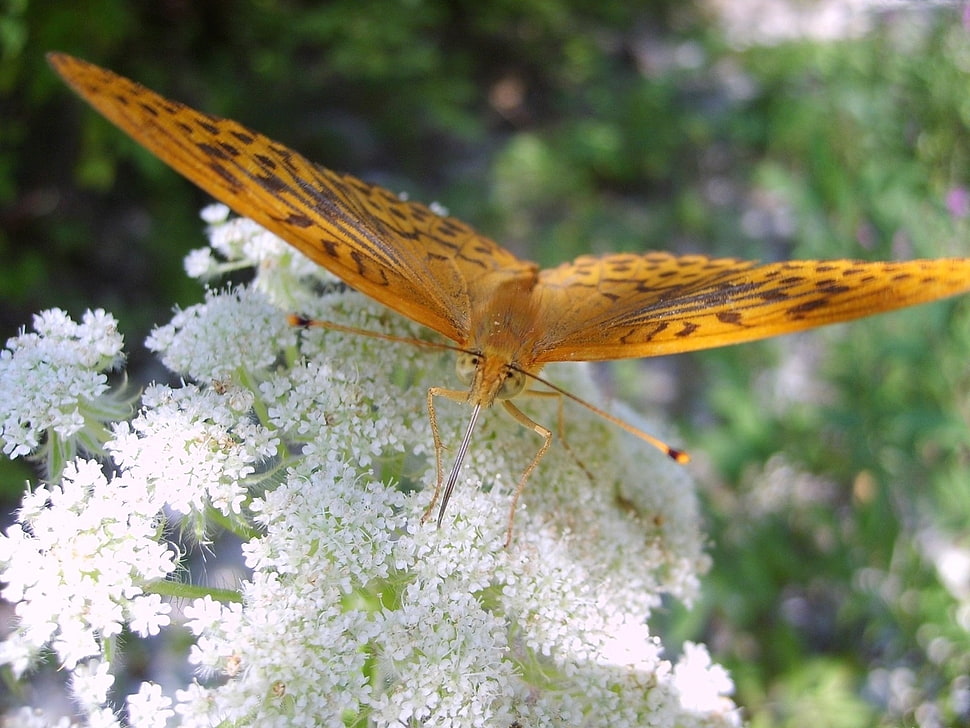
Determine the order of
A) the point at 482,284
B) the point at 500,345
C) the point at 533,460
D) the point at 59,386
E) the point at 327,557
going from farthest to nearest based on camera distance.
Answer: the point at 482,284, the point at 533,460, the point at 500,345, the point at 59,386, the point at 327,557

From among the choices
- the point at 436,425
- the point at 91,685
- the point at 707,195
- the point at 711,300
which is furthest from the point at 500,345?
the point at 707,195

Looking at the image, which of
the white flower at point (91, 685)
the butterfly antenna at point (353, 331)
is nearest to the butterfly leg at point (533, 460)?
the butterfly antenna at point (353, 331)

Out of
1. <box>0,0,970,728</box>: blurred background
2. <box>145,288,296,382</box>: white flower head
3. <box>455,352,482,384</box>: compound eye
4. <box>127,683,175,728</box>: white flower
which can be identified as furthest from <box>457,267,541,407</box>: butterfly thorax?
<box>0,0,970,728</box>: blurred background

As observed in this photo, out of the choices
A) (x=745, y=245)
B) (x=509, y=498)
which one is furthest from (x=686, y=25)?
(x=509, y=498)

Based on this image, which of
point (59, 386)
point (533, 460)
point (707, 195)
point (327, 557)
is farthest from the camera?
point (707, 195)

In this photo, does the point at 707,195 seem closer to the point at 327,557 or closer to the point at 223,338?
the point at 223,338

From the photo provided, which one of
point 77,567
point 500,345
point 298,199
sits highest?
point 298,199
